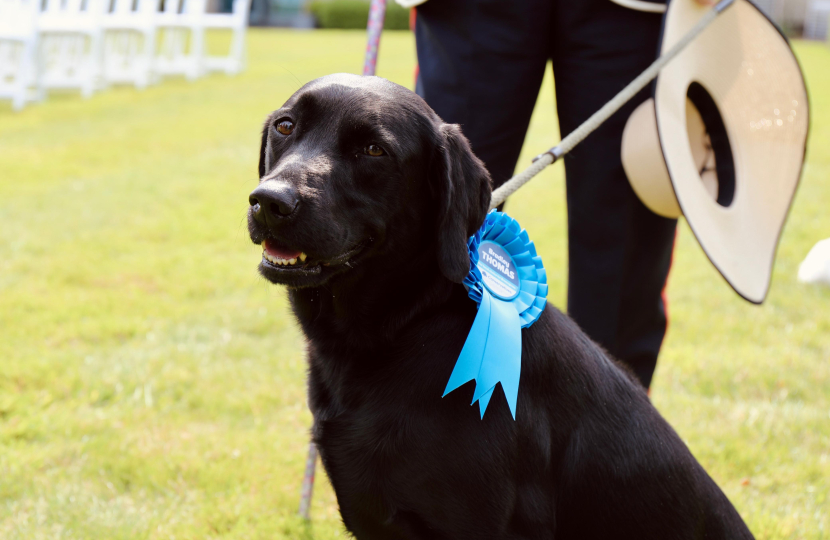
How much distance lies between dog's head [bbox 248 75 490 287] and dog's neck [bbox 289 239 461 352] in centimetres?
3

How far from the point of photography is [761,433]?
295 cm

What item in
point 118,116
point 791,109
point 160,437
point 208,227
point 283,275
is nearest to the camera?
point 283,275

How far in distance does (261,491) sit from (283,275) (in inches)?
46.8

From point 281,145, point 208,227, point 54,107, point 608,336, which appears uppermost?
point 281,145

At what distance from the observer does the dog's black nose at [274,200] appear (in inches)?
60.9

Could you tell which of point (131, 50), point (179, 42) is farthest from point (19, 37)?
point (179, 42)

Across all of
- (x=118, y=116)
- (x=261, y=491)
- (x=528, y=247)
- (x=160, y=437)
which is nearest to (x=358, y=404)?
(x=528, y=247)

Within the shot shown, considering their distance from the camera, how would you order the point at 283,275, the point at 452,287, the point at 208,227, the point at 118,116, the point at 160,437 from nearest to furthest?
the point at 283,275
the point at 452,287
the point at 160,437
the point at 208,227
the point at 118,116

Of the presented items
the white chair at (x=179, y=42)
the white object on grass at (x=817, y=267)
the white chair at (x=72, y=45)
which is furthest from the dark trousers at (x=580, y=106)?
the white chair at (x=179, y=42)

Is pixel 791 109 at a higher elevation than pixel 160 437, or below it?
higher

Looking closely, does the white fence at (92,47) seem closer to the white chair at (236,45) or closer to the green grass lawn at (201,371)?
the white chair at (236,45)

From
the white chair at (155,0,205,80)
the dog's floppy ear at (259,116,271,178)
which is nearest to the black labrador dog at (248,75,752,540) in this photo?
the dog's floppy ear at (259,116,271,178)

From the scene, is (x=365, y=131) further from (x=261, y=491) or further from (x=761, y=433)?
(x=761, y=433)

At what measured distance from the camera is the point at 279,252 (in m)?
1.69
